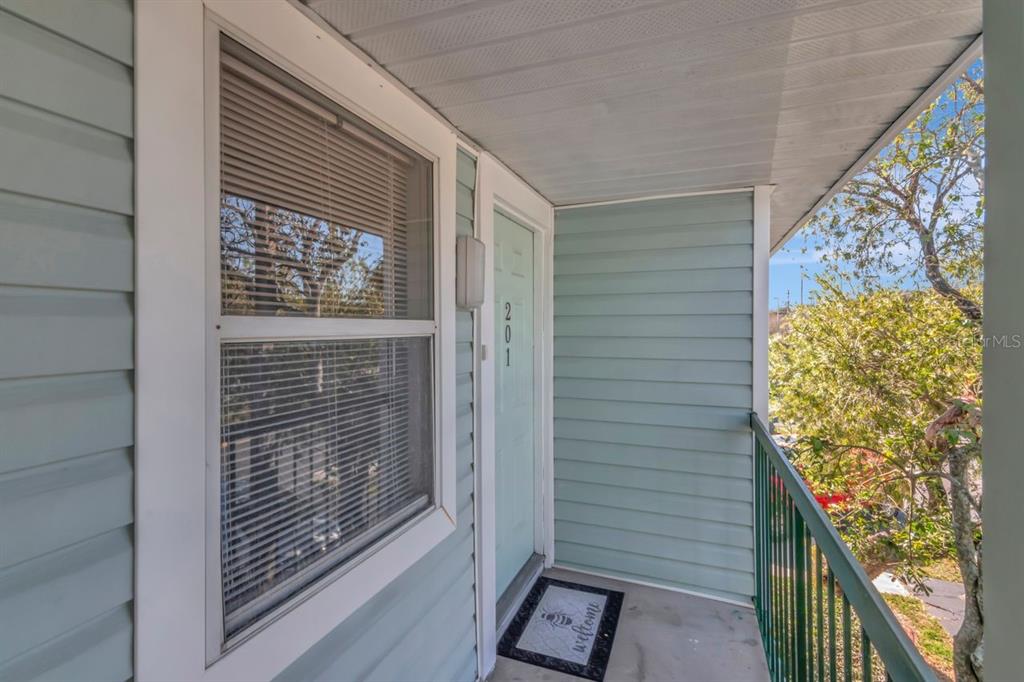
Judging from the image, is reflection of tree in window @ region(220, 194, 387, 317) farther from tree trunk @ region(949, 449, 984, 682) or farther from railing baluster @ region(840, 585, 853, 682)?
tree trunk @ region(949, 449, 984, 682)

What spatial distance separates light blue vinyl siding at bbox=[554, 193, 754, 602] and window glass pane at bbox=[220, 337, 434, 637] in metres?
1.59

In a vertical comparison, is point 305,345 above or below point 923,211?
below

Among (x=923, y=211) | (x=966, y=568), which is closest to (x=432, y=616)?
(x=966, y=568)

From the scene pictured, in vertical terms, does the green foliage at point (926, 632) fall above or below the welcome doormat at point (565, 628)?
below

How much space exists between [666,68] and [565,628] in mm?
2558

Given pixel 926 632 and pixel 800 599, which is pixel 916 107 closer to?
pixel 800 599

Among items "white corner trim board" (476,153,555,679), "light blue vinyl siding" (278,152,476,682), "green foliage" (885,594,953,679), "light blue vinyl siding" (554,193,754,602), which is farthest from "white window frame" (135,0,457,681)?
"green foliage" (885,594,953,679)

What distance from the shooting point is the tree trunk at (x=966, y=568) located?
3785 mm

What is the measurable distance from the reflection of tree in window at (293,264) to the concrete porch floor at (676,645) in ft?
6.16

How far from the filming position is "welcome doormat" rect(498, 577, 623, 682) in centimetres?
218

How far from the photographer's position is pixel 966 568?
3885mm
